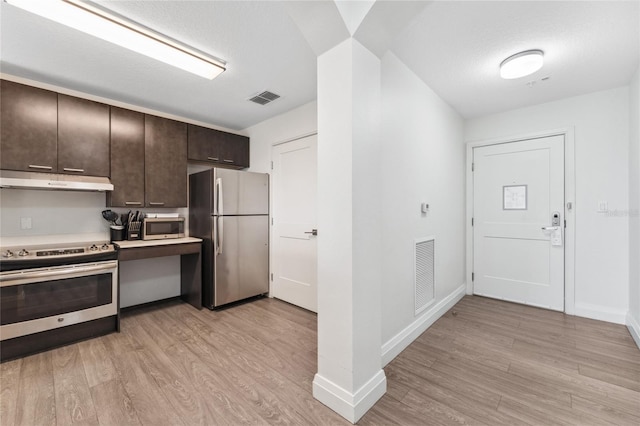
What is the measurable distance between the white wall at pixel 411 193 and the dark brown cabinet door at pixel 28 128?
3.14 meters

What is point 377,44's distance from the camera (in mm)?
1666

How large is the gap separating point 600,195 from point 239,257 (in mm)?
4261

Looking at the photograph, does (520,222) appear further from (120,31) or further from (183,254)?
(120,31)

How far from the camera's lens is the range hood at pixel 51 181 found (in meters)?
2.30

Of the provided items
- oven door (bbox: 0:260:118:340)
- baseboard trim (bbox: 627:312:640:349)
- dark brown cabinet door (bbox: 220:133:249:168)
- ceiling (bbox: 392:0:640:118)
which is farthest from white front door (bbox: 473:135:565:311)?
oven door (bbox: 0:260:118:340)

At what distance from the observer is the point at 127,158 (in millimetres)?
2979

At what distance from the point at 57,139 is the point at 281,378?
3.07m

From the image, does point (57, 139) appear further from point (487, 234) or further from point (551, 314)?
point (551, 314)

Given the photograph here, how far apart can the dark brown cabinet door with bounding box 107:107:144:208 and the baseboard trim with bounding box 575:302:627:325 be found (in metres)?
5.21

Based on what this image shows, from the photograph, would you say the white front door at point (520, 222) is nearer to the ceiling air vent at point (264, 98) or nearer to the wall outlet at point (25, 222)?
the ceiling air vent at point (264, 98)

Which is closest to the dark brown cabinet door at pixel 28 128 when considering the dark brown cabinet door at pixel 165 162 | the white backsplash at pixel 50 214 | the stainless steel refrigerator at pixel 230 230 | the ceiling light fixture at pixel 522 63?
the white backsplash at pixel 50 214

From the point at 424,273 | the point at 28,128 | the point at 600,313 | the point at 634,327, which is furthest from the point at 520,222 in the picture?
the point at 28,128

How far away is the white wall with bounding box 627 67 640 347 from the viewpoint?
2.38 m

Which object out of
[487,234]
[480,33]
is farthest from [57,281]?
[487,234]
